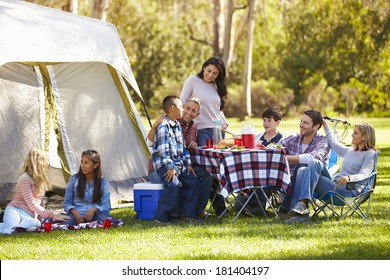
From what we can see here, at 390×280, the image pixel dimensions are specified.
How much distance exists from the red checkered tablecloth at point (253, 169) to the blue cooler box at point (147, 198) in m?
0.65

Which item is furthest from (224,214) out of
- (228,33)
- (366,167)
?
(228,33)

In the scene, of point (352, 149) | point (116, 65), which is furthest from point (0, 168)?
point (352, 149)

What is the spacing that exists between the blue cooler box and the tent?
112 centimetres

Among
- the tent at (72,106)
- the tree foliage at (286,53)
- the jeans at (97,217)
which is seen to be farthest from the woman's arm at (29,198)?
the tree foliage at (286,53)

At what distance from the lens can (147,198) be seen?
721 cm

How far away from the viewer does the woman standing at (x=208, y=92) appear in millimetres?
7652

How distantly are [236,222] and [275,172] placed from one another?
0.54 meters

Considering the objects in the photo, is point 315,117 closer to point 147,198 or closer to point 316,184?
point 316,184

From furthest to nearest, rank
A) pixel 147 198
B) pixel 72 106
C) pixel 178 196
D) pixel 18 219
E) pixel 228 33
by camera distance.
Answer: pixel 228 33 < pixel 72 106 < pixel 147 198 < pixel 178 196 < pixel 18 219

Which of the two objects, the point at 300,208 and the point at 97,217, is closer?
the point at 300,208

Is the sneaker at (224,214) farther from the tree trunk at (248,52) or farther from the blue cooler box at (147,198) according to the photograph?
the tree trunk at (248,52)

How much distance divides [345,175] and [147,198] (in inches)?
67.4

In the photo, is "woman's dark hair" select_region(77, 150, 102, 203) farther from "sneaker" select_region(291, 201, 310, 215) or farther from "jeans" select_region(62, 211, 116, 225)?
"sneaker" select_region(291, 201, 310, 215)

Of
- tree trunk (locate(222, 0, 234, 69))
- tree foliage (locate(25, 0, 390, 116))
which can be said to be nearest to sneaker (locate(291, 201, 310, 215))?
tree trunk (locate(222, 0, 234, 69))
